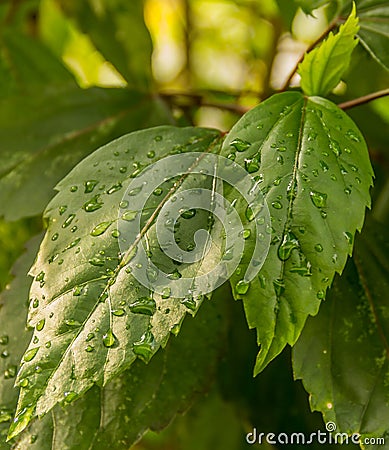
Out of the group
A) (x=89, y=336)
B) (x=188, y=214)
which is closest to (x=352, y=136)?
(x=188, y=214)

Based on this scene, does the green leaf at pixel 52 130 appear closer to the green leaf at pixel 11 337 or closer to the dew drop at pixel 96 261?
the green leaf at pixel 11 337

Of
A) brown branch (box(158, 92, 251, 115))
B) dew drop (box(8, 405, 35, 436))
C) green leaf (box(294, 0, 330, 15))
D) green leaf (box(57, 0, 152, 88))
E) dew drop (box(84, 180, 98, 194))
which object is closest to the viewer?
dew drop (box(8, 405, 35, 436))

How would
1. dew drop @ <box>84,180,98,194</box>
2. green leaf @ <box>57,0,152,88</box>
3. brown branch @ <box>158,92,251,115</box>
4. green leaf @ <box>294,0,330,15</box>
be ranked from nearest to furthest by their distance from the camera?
1. dew drop @ <box>84,180,98,194</box>
2. green leaf @ <box>294,0,330,15</box>
3. brown branch @ <box>158,92,251,115</box>
4. green leaf @ <box>57,0,152,88</box>

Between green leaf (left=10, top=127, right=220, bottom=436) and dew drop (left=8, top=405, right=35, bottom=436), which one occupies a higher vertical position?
green leaf (left=10, top=127, right=220, bottom=436)

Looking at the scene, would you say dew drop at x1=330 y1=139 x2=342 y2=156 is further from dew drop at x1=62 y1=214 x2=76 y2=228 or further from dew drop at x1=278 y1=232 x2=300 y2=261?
dew drop at x1=62 y1=214 x2=76 y2=228

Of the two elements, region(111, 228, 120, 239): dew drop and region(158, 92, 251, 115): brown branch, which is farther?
region(158, 92, 251, 115): brown branch

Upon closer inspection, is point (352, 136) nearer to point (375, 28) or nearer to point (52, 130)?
point (375, 28)

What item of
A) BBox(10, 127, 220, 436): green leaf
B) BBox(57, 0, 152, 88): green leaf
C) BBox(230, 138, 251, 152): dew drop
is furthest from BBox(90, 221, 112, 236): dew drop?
BBox(57, 0, 152, 88): green leaf
